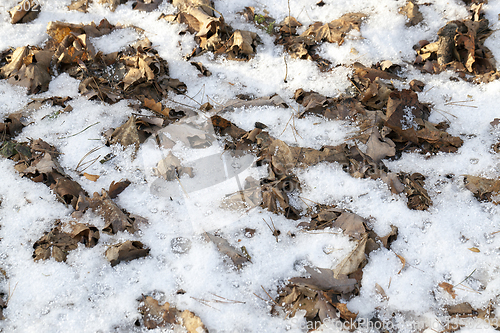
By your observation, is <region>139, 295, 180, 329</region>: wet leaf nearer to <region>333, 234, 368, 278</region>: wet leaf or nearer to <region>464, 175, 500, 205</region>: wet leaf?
<region>333, 234, 368, 278</region>: wet leaf

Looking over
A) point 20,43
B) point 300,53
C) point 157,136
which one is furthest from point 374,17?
point 20,43

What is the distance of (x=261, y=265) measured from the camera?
2.02m

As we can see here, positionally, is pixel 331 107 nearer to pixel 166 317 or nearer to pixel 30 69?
pixel 166 317

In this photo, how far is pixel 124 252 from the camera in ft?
6.51

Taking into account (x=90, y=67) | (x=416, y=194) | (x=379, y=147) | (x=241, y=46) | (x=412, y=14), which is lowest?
(x=416, y=194)

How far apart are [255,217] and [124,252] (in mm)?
887

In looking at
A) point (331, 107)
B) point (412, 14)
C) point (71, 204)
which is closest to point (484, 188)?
point (331, 107)

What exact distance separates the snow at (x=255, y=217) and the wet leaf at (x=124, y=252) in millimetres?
46

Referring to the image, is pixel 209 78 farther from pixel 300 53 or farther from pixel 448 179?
pixel 448 179

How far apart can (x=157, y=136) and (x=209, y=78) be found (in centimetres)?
83

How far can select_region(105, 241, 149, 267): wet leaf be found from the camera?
77.7 inches

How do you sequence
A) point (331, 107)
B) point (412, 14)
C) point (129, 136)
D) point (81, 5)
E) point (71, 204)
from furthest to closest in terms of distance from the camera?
point (81, 5) < point (412, 14) < point (331, 107) < point (129, 136) < point (71, 204)

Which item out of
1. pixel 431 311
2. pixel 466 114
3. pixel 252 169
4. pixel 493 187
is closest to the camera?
pixel 431 311

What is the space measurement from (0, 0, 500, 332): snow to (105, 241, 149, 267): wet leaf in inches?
1.8
